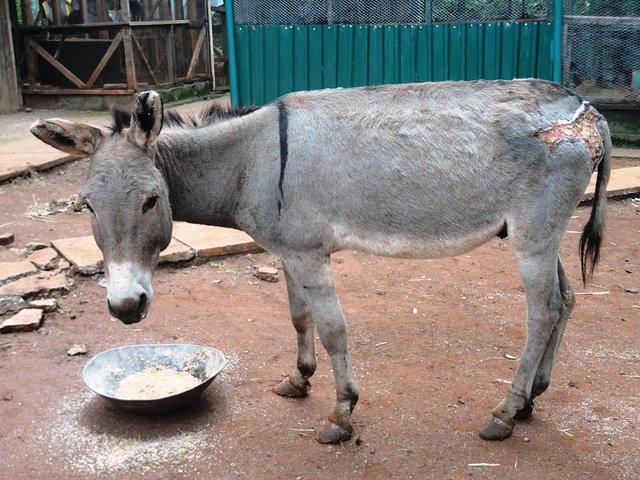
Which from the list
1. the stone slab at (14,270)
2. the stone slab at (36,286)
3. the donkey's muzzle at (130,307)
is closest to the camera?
the donkey's muzzle at (130,307)

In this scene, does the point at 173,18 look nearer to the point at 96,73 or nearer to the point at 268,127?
the point at 96,73

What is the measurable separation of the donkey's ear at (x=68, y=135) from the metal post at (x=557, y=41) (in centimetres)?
751

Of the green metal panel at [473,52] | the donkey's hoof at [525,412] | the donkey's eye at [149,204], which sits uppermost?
the green metal panel at [473,52]

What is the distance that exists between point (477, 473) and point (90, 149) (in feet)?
7.78

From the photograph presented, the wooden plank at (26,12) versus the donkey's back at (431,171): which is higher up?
the wooden plank at (26,12)

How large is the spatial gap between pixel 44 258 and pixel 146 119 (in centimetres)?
318

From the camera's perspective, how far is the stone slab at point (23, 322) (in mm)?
4746

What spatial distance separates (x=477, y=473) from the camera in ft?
10.9

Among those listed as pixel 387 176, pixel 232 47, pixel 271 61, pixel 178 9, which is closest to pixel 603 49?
pixel 271 61

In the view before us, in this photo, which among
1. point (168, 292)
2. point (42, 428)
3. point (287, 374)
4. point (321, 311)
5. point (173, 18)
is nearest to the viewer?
point (321, 311)

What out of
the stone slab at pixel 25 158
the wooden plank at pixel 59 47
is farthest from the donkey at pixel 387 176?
the wooden plank at pixel 59 47

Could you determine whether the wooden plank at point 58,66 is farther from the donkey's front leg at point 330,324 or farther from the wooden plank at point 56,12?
the donkey's front leg at point 330,324

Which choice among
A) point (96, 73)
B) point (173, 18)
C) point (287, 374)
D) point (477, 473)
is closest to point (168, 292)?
point (287, 374)

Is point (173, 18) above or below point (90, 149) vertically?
above
